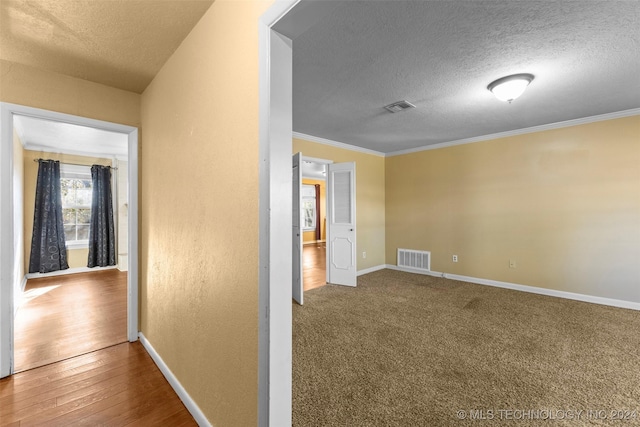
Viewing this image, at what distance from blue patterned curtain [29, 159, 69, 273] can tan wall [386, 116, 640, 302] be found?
6.92 meters

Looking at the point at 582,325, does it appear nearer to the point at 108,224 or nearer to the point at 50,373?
the point at 50,373

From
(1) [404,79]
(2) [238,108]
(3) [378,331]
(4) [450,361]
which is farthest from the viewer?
(3) [378,331]

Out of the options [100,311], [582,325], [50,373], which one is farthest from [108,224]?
[582,325]

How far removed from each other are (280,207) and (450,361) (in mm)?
2142

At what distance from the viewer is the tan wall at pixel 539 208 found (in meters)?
3.37

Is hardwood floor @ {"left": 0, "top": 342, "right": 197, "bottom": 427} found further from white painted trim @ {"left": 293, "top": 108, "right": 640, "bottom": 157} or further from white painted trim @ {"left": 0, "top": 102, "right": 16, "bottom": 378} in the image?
white painted trim @ {"left": 293, "top": 108, "right": 640, "bottom": 157}

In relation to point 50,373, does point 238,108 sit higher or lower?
higher

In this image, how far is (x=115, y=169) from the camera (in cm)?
573

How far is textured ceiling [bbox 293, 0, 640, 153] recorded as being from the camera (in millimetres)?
1625

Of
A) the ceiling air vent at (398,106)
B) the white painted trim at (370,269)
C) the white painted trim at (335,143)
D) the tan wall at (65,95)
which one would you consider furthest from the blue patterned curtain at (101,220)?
the ceiling air vent at (398,106)

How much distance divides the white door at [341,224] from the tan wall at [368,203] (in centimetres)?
47

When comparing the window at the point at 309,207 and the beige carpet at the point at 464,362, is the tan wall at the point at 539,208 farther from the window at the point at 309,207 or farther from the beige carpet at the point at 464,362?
the window at the point at 309,207

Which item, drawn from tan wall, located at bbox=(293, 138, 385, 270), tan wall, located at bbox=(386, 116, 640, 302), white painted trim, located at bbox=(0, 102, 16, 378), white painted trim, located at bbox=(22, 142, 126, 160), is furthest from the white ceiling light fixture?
white painted trim, located at bbox=(22, 142, 126, 160)

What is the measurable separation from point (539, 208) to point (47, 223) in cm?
854
